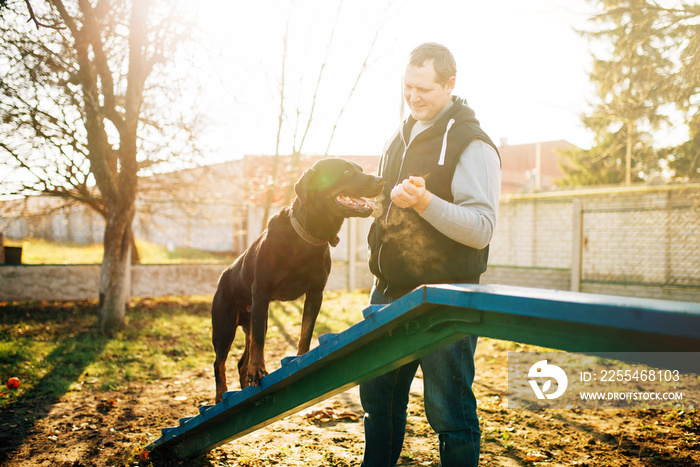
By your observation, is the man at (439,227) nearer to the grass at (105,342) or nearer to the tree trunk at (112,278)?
the grass at (105,342)

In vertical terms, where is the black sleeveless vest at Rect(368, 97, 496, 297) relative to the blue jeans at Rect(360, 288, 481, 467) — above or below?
above

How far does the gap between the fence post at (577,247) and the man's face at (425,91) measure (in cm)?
900

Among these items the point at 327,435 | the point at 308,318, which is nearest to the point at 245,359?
the point at 308,318

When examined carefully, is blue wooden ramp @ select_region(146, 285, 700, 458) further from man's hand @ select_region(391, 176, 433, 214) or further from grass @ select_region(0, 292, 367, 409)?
grass @ select_region(0, 292, 367, 409)

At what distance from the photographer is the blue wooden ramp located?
1243 millimetres

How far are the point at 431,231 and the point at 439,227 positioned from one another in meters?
0.23

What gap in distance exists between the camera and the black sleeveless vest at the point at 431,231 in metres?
2.17

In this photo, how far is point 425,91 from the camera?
222cm

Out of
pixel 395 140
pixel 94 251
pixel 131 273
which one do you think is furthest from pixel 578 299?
pixel 94 251

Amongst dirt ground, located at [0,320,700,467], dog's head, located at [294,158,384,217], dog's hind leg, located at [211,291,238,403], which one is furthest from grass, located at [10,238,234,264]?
dog's head, located at [294,158,384,217]

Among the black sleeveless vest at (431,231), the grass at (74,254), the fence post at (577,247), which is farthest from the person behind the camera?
the fence post at (577,247)

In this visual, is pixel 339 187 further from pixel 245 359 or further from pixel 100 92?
pixel 100 92

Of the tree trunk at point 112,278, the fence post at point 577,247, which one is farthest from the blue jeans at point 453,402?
the fence post at point 577,247

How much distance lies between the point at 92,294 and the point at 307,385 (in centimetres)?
854
